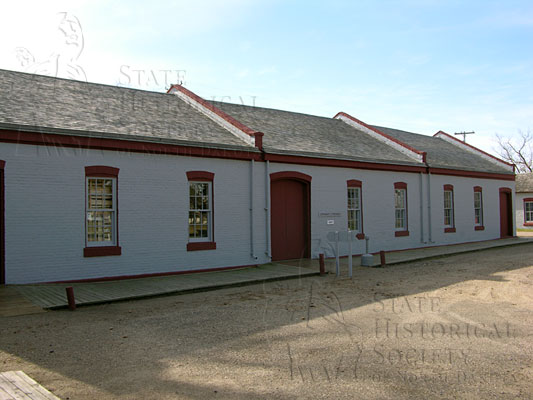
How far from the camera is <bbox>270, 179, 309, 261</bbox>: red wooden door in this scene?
53.8 feet

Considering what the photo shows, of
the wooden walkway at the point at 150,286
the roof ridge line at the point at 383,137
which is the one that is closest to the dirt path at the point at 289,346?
the wooden walkway at the point at 150,286

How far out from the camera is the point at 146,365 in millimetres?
6023

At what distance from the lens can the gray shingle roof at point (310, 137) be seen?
680 inches

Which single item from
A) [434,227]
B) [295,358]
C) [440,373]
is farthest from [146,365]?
[434,227]

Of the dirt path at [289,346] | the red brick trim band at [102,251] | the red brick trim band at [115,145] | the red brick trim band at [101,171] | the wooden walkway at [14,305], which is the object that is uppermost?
the red brick trim band at [115,145]

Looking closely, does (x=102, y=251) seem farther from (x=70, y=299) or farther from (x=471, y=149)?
(x=471, y=149)

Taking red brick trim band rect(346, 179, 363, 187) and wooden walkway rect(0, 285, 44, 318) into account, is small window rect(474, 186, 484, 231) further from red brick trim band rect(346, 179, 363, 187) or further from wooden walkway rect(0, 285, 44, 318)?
wooden walkway rect(0, 285, 44, 318)

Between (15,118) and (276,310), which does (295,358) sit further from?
(15,118)

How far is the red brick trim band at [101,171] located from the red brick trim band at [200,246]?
302 centimetres

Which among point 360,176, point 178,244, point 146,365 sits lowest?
point 146,365

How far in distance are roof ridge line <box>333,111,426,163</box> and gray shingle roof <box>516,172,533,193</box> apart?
772 inches

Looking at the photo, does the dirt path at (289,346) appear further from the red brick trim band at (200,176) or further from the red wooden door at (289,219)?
the red wooden door at (289,219)

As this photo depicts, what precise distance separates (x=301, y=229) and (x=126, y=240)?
669cm

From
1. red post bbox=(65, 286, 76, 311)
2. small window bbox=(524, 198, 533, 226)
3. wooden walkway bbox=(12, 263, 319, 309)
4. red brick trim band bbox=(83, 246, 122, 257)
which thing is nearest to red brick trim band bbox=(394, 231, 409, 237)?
wooden walkway bbox=(12, 263, 319, 309)
